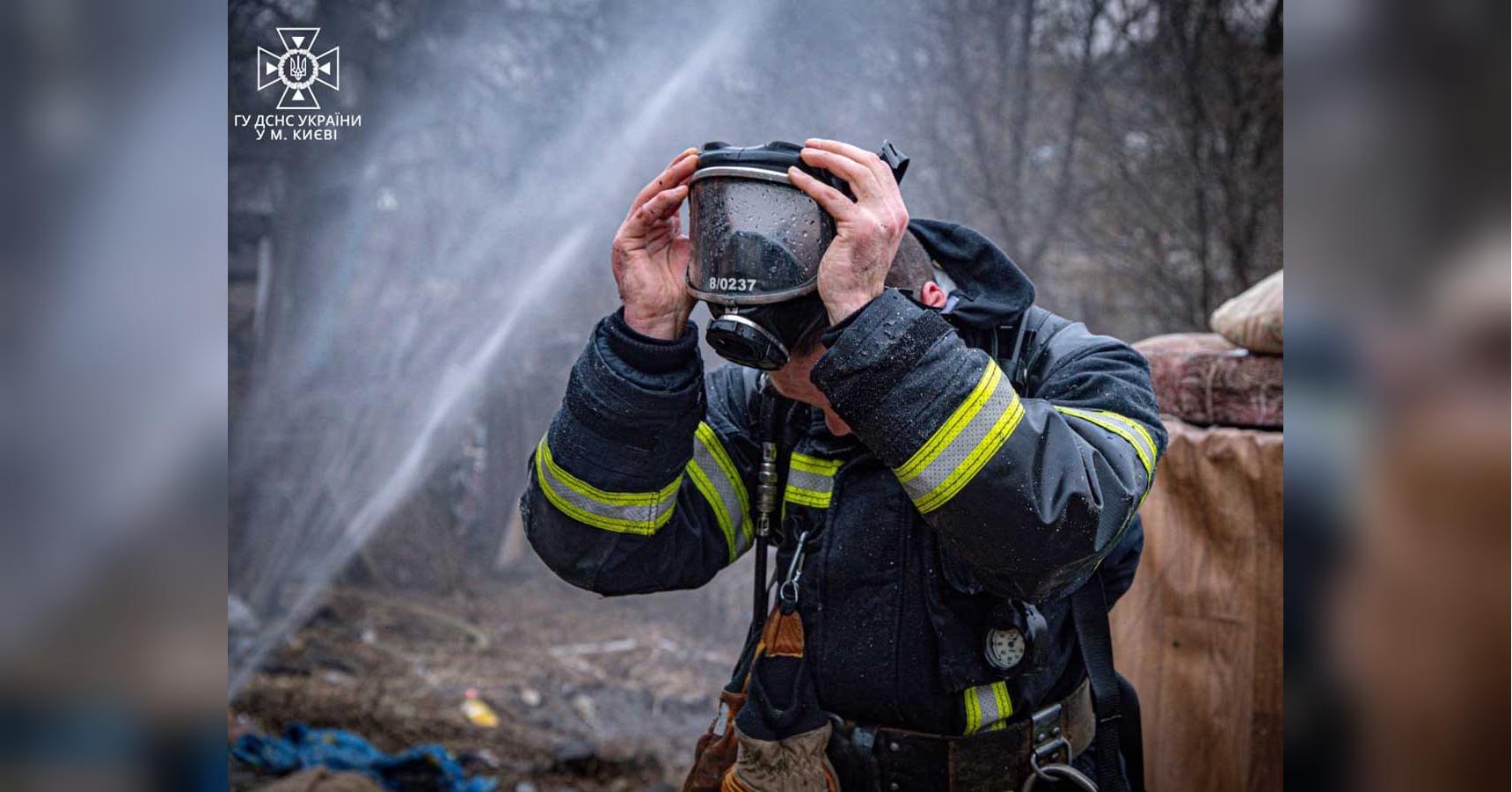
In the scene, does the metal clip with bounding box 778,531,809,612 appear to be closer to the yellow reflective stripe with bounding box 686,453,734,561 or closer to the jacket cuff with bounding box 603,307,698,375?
the yellow reflective stripe with bounding box 686,453,734,561

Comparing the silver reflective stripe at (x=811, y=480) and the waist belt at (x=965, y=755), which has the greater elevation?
the silver reflective stripe at (x=811, y=480)

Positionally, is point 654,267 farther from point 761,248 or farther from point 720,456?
point 720,456

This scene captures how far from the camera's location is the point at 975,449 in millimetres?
1665

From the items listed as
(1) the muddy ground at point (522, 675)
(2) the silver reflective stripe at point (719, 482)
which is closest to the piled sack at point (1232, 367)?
(2) the silver reflective stripe at point (719, 482)

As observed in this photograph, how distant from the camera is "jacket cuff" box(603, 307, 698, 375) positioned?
6.57ft

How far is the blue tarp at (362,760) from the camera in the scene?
370cm

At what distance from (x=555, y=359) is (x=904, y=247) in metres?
2.22

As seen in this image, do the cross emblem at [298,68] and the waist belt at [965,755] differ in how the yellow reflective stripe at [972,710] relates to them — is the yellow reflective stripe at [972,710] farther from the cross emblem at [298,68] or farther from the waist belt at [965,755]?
the cross emblem at [298,68]

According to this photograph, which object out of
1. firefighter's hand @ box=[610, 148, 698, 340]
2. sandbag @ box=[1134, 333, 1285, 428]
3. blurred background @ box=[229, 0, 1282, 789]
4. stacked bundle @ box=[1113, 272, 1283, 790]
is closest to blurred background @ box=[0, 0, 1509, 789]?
blurred background @ box=[229, 0, 1282, 789]

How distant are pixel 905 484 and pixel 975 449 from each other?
0.40ft

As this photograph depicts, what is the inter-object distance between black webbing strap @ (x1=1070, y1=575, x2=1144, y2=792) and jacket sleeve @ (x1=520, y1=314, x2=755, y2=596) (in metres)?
0.72

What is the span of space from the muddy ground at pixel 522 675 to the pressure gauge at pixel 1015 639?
219cm
